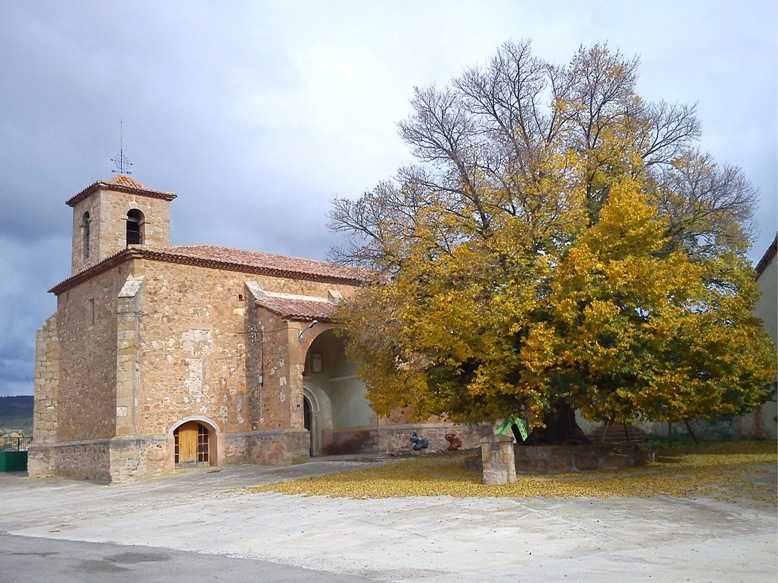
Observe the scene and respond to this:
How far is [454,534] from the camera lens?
1124 cm

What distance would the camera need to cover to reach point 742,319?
18.6 metres

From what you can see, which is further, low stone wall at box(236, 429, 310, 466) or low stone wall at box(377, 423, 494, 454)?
low stone wall at box(377, 423, 494, 454)

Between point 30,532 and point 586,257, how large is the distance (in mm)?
12110

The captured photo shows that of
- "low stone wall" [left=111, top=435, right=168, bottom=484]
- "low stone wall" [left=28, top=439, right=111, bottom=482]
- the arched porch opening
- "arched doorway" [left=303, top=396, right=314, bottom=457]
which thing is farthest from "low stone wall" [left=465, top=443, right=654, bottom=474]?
"arched doorway" [left=303, top=396, right=314, bottom=457]

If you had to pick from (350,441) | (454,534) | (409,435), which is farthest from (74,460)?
(454,534)

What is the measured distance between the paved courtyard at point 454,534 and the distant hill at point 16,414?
5168 centimetres

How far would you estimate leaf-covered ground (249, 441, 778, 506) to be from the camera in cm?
1409

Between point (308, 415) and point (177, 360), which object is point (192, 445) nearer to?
point (177, 360)

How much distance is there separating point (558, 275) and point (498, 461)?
4.13m

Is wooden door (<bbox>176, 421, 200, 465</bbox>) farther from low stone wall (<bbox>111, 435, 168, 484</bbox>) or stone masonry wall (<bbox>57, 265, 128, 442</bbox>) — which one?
stone masonry wall (<bbox>57, 265, 128, 442</bbox>)

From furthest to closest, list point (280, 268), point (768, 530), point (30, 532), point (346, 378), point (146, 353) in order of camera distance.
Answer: point (346, 378) < point (280, 268) < point (146, 353) < point (30, 532) < point (768, 530)

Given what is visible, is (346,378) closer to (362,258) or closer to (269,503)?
(362,258)

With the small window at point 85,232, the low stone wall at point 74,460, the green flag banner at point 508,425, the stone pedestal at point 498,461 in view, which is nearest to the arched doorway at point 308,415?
the low stone wall at point 74,460

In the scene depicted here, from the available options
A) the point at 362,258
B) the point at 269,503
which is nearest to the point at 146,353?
the point at 362,258
